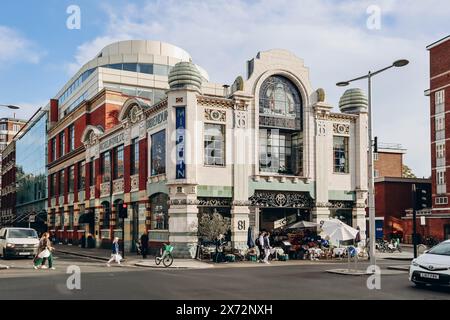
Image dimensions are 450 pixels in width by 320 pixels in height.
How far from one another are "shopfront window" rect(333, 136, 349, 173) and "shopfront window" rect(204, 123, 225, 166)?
26.4 ft

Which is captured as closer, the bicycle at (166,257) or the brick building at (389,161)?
the bicycle at (166,257)

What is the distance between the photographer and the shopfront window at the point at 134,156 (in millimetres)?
34594

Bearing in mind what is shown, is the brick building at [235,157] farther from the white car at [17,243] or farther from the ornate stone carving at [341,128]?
the white car at [17,243]

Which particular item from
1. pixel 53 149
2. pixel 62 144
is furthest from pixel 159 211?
pixel 53 149

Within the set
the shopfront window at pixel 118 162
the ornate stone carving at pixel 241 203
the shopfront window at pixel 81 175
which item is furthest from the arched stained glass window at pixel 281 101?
the shopfront window at pixel 81 175

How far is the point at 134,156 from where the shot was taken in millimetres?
35125

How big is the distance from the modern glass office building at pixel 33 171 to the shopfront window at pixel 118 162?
23981 millimetres

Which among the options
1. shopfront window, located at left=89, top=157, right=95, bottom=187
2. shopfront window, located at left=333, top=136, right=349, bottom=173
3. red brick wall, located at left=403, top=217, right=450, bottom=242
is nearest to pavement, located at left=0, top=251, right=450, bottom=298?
shopfront window, located at left=333, top=136, right=349, bottom=173

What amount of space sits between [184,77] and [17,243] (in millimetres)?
12283

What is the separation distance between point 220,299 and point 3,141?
114438 millimetres

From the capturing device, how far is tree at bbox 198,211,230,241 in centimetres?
2762

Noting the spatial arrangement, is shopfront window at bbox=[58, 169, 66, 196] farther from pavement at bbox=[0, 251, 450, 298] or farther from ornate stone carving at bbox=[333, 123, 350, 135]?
pavement at bbox=[0, 251, 450, 298]

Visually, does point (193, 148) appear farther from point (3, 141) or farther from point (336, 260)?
point (3, 141)

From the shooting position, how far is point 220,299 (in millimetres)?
12445
